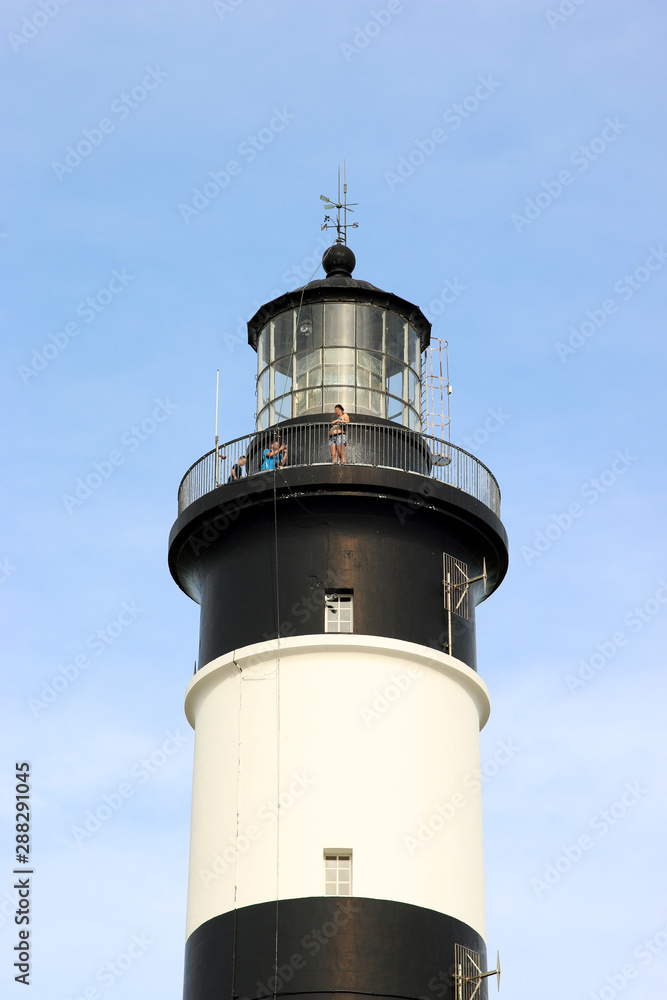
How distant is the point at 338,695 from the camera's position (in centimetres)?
2541

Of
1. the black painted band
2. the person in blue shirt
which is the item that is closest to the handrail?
the person in blue shirt

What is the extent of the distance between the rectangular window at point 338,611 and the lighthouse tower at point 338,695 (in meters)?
0.04

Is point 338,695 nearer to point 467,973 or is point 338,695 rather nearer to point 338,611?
point 338,611

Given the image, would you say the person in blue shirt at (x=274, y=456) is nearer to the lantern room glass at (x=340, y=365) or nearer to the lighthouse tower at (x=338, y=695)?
the lighthouse tower at (x=338, y=695)

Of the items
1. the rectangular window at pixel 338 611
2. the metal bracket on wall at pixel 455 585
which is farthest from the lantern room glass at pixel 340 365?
the rectangular window at pixel 338 611

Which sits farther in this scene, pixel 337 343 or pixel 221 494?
pixel 337 343

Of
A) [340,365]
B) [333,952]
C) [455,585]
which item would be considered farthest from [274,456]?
[333,952]

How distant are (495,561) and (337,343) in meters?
5.29

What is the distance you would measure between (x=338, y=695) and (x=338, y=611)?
5.10 feet

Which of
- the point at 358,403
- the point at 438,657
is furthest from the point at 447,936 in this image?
the point at 358,403

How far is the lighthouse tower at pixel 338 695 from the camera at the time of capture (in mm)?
24016

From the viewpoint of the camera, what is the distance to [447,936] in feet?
80.0

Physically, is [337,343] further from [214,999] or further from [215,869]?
[214,999]

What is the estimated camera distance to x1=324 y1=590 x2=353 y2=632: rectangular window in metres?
26.0
